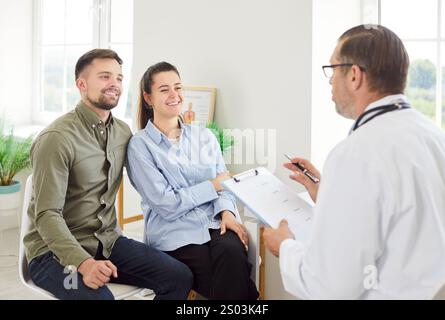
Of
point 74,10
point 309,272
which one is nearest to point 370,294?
point 309,272

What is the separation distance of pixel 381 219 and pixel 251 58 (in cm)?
169

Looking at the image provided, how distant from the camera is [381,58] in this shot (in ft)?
4.40

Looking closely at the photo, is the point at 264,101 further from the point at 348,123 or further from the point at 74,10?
the point at 74,10

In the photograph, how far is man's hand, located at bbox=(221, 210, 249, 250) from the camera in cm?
212

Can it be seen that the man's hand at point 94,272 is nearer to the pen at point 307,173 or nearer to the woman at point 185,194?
the woman at point 185,194

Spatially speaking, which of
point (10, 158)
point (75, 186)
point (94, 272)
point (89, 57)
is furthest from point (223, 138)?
point (10, 158)

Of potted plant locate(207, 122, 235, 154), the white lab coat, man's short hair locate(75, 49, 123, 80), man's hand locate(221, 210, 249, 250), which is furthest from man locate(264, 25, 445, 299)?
potted plant locate(207, 122, 235, 154)

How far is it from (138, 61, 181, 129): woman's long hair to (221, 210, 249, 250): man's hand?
0.56 m

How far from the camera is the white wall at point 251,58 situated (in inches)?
100

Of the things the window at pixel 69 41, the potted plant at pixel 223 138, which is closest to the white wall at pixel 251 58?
the potted plant at pixel 223 138

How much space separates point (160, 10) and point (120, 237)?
62.2 inches

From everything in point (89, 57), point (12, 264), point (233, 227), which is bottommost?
point (12, 264)

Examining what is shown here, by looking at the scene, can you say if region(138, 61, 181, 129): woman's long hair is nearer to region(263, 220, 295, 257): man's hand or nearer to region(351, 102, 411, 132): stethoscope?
region(263, 220, 295, 257): man's hand

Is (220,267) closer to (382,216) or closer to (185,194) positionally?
(185,194)
